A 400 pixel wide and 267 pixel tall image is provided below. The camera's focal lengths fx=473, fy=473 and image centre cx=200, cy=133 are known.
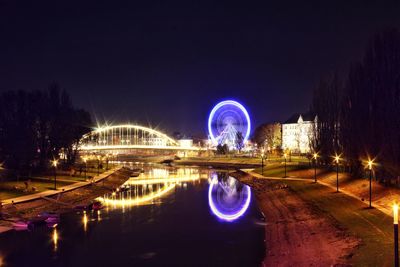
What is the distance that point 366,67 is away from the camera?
4028cm

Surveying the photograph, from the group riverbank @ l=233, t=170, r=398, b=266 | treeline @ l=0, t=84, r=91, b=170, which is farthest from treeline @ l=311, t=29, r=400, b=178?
treeline @ l=0, t=84, r=91, b=170

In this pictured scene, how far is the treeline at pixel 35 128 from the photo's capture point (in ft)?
194

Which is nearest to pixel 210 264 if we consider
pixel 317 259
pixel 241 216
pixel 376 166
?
pixel 317 259

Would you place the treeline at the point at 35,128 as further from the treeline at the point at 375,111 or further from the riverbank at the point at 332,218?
the treeline at the point at 375,111

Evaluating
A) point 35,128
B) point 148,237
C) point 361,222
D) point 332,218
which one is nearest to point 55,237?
point 148,237

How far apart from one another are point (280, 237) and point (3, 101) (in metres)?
52.3

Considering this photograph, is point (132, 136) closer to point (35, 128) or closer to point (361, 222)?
point (35, 128)

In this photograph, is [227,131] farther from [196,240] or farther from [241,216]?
[196,240]

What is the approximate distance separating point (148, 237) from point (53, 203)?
1497cm

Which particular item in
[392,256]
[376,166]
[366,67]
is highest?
[366,67]

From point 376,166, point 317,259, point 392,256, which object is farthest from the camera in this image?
point 376,166

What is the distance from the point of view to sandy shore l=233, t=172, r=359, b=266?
22.5 meters

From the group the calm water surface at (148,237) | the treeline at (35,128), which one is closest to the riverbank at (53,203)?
the calm water surface at (148,237)

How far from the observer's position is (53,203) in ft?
142
